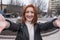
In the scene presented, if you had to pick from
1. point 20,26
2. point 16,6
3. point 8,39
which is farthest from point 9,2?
point 20,26

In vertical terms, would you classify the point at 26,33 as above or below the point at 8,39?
above

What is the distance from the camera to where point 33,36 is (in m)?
2.15

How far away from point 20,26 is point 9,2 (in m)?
28.0

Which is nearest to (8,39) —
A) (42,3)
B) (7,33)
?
(7,33)

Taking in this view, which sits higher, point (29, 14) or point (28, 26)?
Result: point (29, 14)

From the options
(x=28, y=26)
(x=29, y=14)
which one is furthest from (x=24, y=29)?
(x=29, y=14)

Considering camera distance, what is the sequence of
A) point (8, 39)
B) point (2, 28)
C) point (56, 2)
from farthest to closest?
point (56, 2)
point (8, 39)
point (2, 28)

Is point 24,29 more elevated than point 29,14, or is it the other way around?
point 29,14

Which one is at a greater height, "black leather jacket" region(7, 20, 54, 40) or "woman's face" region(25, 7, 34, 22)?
"woman's face" region(25, 7, 34, 22)

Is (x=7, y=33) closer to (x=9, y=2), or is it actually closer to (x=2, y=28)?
(x=2, y=28)

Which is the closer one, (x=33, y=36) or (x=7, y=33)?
(x=33, y=36)

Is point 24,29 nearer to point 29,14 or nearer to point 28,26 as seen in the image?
point 28,26

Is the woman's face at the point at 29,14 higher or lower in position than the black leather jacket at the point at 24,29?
higher

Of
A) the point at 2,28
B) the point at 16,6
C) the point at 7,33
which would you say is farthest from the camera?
the point at 16,6
